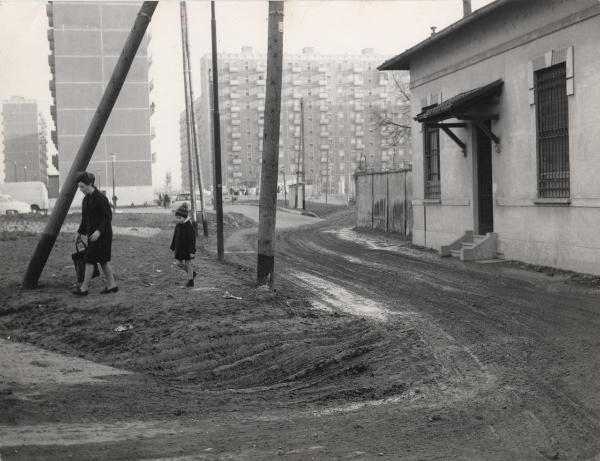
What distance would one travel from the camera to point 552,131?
14539 mm

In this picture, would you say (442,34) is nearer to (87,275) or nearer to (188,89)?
(87,275)

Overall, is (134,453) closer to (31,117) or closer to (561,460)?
(561,460)

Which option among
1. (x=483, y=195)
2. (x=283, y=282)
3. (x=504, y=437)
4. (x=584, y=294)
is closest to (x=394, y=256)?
(x=483, y=195)

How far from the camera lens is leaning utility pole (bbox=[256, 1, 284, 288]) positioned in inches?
437

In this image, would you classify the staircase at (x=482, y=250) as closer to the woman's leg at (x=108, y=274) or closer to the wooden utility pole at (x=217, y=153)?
the wooden utility pole at (x=217, y=153)

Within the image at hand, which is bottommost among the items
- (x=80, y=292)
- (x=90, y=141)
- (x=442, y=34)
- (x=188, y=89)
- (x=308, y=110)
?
(x=80, y=292)

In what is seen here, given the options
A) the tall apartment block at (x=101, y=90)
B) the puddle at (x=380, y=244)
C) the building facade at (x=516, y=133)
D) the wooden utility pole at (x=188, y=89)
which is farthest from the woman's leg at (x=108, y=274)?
the tall apartment block at (x=101, y=90)

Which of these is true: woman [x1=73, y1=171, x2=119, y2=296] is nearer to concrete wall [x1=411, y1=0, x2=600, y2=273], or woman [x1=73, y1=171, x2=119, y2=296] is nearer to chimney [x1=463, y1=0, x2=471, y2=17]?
concrete wall [x1=411, y1=0, x2=600, y2=273]

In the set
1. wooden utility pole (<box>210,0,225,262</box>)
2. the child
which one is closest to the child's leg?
the child

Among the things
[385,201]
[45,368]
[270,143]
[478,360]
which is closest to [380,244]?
[385,201]

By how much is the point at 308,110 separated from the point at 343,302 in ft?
429

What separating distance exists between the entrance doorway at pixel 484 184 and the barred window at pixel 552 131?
9.92 feet

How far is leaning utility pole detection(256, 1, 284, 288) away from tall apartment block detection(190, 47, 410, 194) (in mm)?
117186

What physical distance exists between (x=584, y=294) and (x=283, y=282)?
5063 mm
